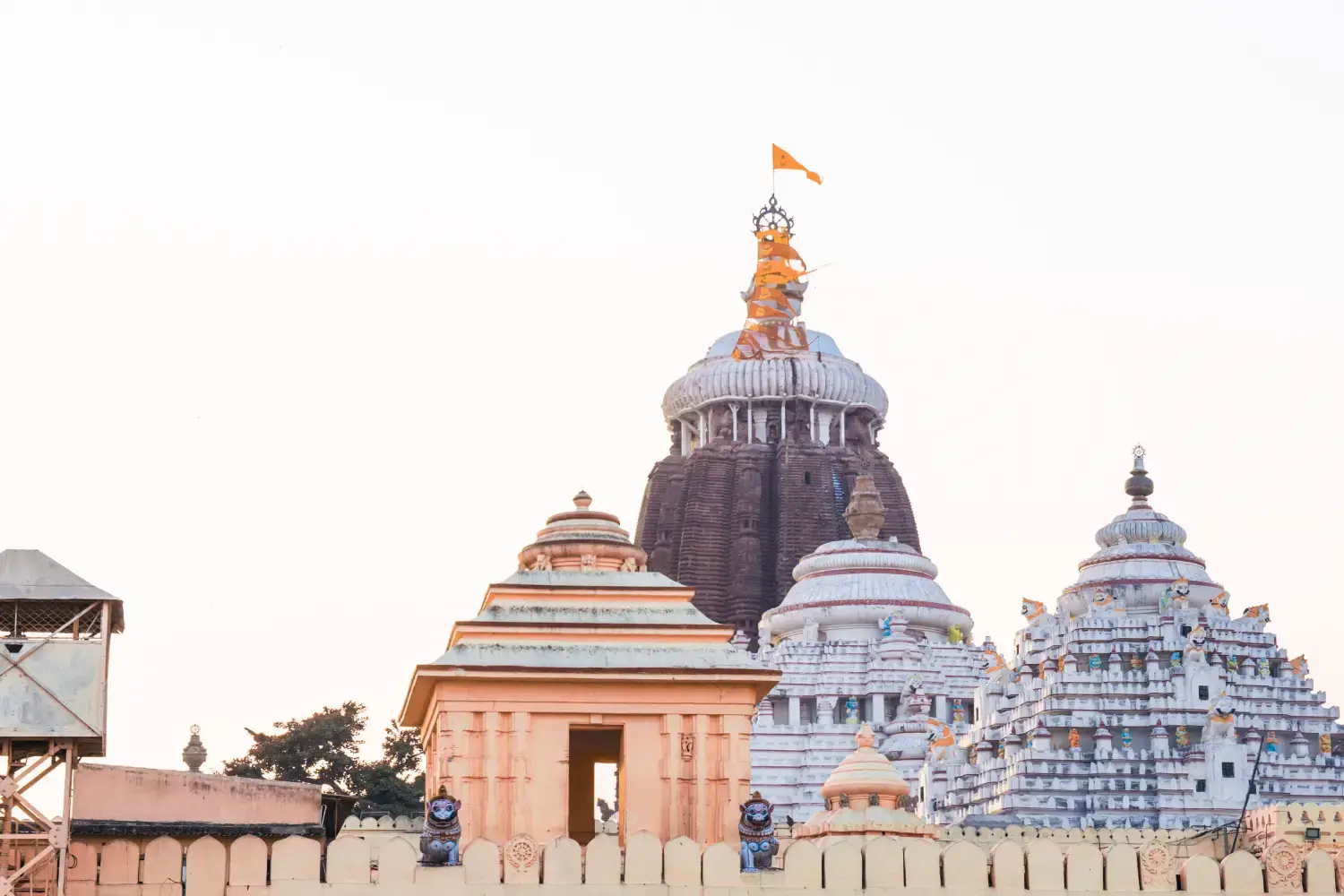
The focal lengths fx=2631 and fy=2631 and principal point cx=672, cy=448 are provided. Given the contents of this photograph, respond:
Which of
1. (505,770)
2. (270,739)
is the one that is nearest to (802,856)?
(505,770)

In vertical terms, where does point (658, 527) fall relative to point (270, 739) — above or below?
above

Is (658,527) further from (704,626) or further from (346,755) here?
(704,626)

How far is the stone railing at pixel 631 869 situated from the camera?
2722 cm

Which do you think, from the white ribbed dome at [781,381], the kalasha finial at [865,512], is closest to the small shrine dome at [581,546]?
the kalasha finial at [865,512]

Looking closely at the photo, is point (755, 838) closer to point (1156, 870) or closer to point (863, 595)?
point (1156, 870)

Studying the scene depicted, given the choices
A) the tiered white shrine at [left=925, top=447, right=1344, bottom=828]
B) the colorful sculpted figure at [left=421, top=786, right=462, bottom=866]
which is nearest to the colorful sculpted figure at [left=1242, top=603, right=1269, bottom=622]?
the tiered white shrine at [left=925, top=447, right=1344, bottom=828]

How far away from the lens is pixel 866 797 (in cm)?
3803

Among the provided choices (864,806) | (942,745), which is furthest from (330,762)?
(864,806)

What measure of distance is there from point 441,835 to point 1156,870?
25.1 feet

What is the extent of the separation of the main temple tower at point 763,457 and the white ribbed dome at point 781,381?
47 mm

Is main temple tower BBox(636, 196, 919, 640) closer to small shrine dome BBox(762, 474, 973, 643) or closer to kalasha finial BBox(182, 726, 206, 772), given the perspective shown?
small shrine dome BBox(762, 474, 973, 643)

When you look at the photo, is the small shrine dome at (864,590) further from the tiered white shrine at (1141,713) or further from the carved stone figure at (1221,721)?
the carved stone figure at (1221,721)

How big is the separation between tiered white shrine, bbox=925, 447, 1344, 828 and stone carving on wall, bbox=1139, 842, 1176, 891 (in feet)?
117

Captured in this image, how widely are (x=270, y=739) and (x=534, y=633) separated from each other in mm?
36993
